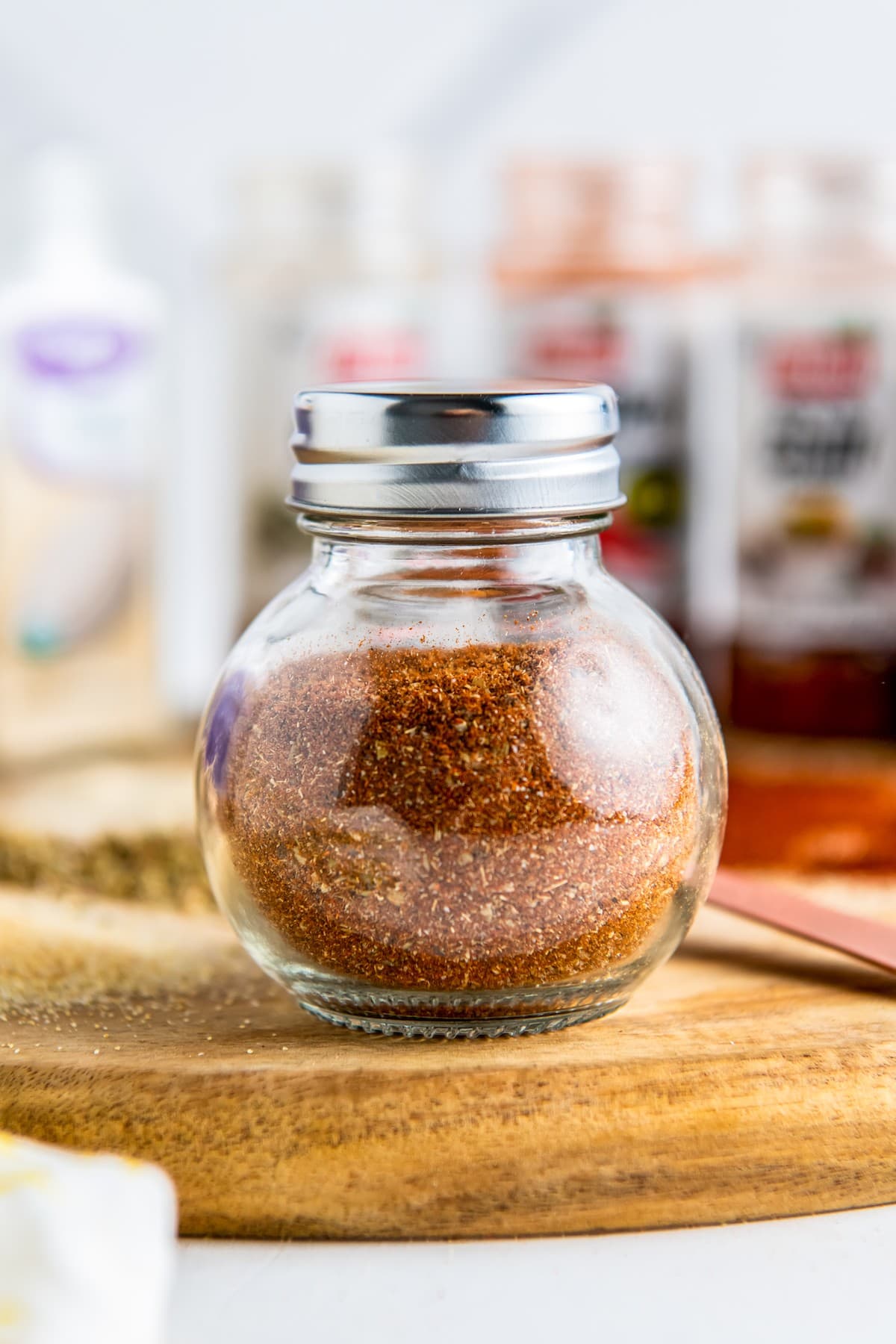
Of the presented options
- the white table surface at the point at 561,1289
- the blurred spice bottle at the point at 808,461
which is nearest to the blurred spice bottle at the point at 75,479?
the blurred spice bottle at the point at 808,461

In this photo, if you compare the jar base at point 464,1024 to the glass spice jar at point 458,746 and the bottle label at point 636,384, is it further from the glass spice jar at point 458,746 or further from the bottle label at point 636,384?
the bottle label at point 636,384

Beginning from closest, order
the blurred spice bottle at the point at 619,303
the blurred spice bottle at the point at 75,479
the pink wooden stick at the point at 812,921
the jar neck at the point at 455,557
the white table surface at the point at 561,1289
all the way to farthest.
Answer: the white table surface at the point at 561,1289
the jar neck at the point at 455,557
the pink wooden stick at the point at 812,921
the blurred spice bottle at the point at 75,479
the blurred spice bottle at the point at 619,303

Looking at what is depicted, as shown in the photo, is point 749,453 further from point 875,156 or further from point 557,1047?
point 557,1047

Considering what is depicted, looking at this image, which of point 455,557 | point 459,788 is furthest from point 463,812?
point 455,557

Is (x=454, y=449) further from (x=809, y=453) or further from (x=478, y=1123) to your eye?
(x=809, y=453)

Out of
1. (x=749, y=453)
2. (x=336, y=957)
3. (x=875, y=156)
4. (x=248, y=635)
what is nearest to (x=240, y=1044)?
(x=336, y=957)

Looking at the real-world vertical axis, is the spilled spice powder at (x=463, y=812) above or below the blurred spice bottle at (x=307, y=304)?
below
